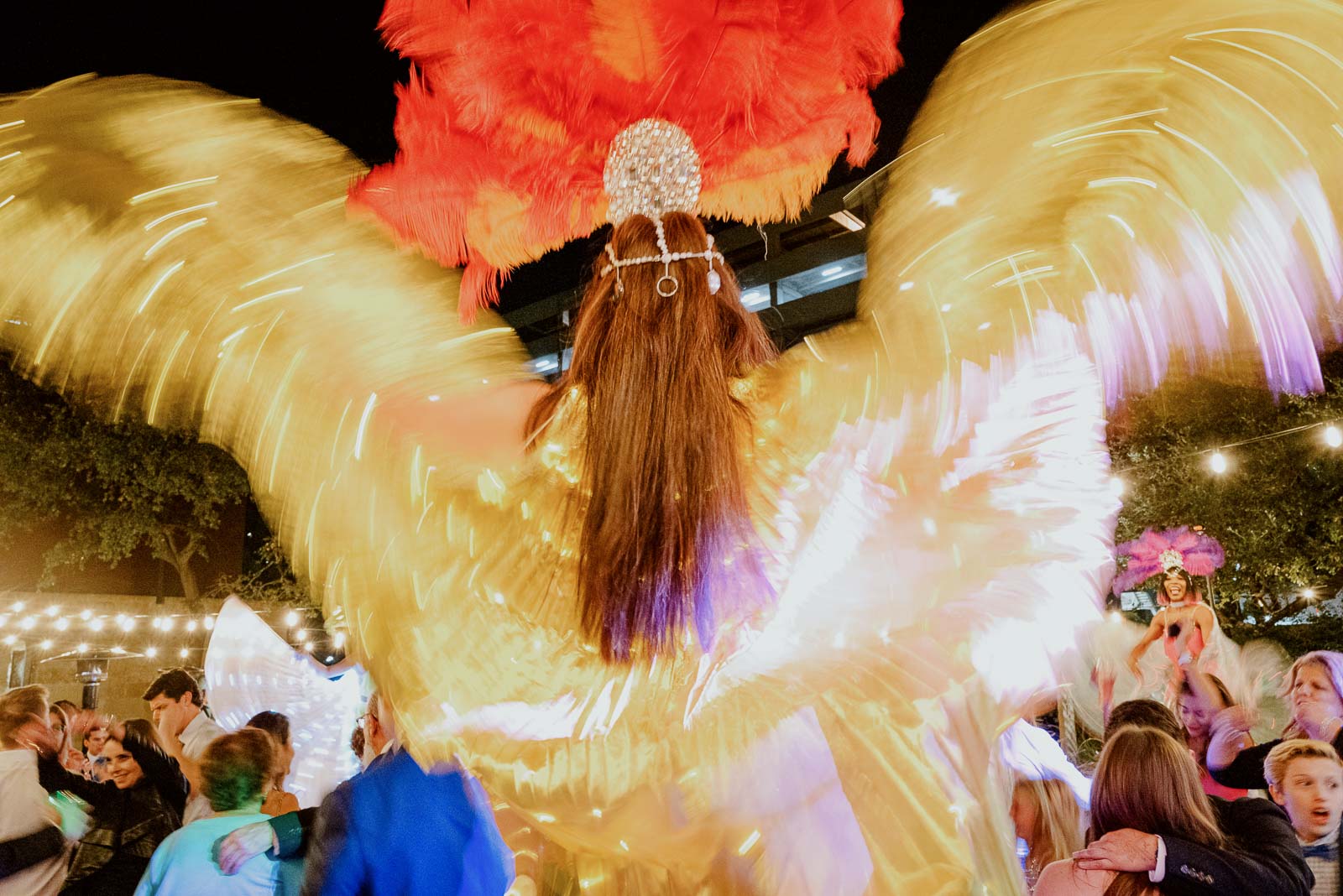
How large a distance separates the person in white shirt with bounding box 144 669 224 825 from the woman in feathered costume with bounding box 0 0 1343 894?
438 cm

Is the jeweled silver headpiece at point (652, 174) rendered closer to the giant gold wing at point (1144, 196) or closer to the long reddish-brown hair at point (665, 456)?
the long reddish-brown hair at point (665, 456)

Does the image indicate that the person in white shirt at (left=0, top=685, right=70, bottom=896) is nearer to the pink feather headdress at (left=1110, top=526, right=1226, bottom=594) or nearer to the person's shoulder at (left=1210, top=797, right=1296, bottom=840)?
the person's shoulder at (left=1210, top=797, right=1296, bottom=840)

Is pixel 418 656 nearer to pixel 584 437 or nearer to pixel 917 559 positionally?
pixel 584 437

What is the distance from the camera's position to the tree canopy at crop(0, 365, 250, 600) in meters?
12.1

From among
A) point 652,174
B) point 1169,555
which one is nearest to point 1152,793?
point 652,174

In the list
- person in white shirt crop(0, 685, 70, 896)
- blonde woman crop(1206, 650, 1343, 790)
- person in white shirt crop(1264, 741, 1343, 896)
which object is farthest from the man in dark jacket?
person in white shirt crop(0, 685, 70, 896)

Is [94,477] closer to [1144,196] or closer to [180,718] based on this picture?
[180,718]

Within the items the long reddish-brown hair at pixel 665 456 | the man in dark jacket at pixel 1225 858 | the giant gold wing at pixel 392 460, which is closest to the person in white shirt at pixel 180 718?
the giant gold wing at pixel 392 460

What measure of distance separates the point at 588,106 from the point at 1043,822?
8.43 feet

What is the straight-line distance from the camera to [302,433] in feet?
5.32

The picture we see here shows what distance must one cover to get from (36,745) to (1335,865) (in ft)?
19.5

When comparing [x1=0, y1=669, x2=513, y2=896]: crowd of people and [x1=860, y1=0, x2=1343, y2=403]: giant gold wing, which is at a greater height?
[x1=860, y1=0, x2=1343, y2=403]: giant gold wing

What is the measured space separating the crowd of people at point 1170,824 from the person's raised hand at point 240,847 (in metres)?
2.67

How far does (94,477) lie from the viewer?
1323 cm
